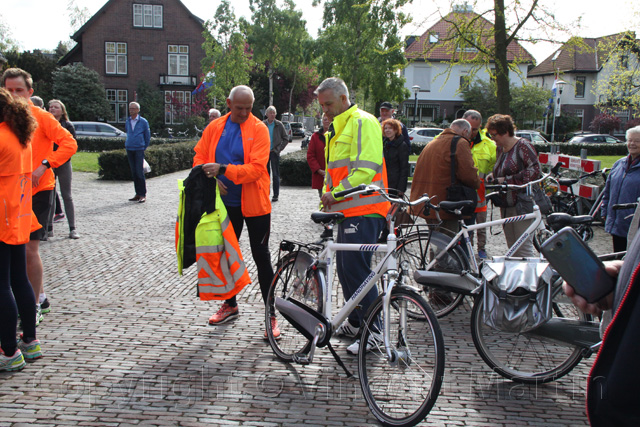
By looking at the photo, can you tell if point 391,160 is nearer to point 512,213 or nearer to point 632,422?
point 512,213

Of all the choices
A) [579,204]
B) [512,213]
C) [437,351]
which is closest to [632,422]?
[437,351]

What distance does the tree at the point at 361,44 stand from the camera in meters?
30.7

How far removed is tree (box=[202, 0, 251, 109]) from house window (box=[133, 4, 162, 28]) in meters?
6.37

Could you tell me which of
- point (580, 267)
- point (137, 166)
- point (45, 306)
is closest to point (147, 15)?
point (137, 166)

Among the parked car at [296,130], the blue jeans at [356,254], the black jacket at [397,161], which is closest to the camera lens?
the blue jeans at [356,254]

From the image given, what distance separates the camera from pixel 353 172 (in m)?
4.15

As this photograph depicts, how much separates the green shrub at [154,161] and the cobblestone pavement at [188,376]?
1049cm

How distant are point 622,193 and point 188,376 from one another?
446 cm

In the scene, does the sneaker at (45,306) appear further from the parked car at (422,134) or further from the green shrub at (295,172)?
the parked car at (422,134)

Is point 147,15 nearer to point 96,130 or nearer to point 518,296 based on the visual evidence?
point 96,130

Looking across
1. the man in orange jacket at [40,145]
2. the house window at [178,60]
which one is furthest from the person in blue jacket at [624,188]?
the house window at [178,60]

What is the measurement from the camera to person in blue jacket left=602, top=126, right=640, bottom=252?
5.48m

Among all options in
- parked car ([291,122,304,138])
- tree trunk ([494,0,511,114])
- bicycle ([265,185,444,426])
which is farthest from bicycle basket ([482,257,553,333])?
parked car ([291,122,304,138])

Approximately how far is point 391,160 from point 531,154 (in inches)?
83.1
